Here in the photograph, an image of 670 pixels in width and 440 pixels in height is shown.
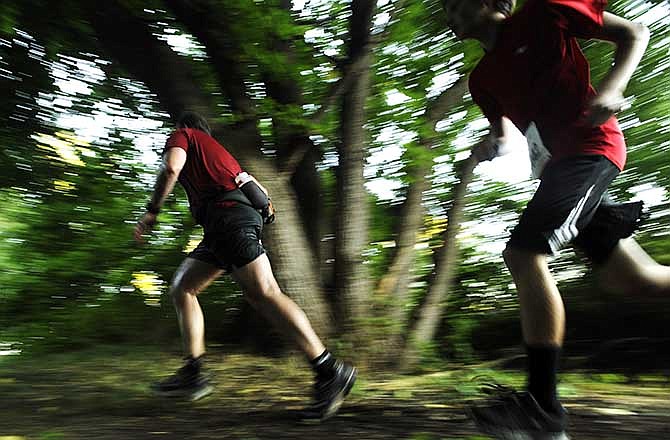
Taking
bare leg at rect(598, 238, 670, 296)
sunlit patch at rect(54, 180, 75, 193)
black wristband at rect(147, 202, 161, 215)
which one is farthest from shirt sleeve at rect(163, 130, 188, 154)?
sunlit patch at rect(54, 180, 75, 193)

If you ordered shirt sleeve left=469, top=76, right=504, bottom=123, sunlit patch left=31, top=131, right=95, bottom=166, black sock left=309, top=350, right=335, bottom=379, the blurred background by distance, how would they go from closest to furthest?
shirt sleeve left=469, top=76, right=504, bottom=123 → black sock left=309, top=350, right=335, bottom=379 → the blurred background → sunlit patch left=31, top=131, right=95, bottom=166

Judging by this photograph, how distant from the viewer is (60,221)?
633cm

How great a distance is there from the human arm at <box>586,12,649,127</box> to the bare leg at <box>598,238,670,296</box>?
571mm

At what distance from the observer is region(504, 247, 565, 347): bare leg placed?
2.14 metres

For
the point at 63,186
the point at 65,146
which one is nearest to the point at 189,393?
the point at 63,186

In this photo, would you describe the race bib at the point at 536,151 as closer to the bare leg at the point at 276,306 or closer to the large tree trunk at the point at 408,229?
the bare leg at the point at 276,306

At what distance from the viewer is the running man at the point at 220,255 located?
303 centimetres

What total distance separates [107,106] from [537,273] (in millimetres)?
5138

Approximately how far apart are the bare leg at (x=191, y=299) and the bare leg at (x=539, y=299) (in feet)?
6.28

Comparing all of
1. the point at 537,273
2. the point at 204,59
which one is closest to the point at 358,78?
the point at 204,59

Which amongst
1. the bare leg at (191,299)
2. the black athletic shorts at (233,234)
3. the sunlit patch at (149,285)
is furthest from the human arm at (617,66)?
the sunlit patch at (149,285)

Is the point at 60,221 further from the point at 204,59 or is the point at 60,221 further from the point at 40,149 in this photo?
the point at 204,59

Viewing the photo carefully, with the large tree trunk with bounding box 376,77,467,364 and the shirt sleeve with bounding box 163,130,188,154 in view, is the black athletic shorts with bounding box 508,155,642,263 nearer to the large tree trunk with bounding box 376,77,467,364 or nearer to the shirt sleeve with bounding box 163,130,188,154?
the shirt sleeve with bounding box 163,130,188,154

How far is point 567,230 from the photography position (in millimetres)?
2143
